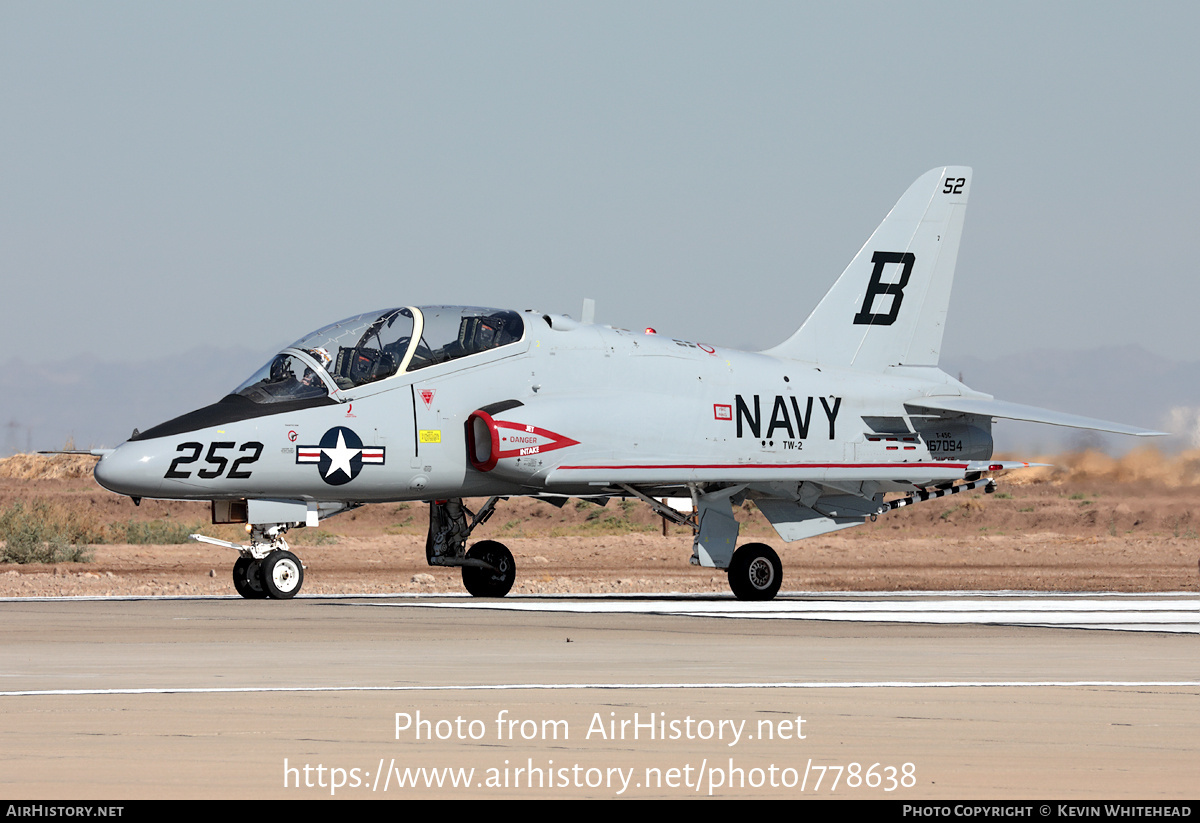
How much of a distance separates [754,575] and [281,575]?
6132 mm

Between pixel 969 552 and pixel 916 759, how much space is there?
40.2m

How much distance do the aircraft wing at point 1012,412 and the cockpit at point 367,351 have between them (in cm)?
725

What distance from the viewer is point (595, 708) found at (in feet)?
30.9

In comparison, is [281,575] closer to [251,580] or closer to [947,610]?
[251,580]

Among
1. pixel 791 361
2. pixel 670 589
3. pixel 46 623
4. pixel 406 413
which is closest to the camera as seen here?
pixel 46 623

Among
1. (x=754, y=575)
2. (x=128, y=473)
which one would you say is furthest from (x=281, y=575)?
(x=754, y=575)

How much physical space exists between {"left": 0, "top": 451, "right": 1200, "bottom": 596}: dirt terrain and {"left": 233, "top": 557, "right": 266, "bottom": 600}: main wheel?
5.15 metres

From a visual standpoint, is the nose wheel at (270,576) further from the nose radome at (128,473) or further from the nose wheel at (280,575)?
the nose radome at (128,473)

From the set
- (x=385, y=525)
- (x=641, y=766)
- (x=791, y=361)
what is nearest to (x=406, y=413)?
(x=791, y=361)

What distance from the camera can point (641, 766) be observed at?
24.3ft

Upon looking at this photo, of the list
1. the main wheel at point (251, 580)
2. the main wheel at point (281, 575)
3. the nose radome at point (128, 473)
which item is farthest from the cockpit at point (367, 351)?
the main wheel at point (251, 580)

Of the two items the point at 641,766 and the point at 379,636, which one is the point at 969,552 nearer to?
the point at 379,636

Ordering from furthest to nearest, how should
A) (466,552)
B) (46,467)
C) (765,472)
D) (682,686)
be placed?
(46,467)
(466,552)
(765,472)
(682,686)

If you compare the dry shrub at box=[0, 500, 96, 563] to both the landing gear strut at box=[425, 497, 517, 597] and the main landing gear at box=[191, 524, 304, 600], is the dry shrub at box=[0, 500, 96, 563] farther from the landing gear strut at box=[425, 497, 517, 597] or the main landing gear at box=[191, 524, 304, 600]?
the main landing gear at box=[191, 524, 304, 600]
